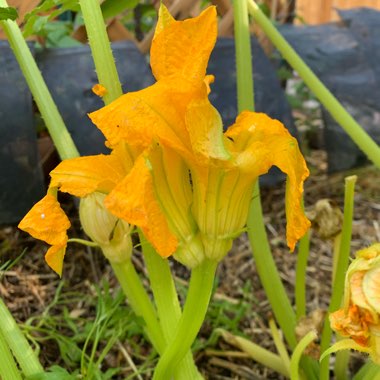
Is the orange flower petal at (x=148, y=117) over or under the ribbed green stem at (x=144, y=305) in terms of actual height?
over

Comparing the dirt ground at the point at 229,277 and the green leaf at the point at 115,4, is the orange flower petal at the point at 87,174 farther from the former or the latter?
the dirt ground at the point at 229,277

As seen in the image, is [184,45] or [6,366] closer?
[184,45]

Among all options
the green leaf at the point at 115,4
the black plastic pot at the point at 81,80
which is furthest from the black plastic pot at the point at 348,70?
the green leaf at the point at 115,4

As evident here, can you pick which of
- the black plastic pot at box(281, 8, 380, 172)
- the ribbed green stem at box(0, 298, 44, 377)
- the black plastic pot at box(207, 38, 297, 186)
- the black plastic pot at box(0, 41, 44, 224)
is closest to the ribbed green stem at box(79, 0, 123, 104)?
the ribbed green stem at box(0, 298, 44, 377)

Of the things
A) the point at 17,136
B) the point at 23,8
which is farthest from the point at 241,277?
the point at 23,8

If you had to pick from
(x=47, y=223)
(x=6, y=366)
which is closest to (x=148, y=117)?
(x=47, y=223)

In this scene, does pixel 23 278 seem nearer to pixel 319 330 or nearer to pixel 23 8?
pixel 23 8

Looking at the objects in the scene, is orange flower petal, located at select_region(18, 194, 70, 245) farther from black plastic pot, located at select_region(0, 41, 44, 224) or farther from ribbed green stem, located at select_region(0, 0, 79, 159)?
black plastic pot, located at select_region(0, 41, 44, 224)

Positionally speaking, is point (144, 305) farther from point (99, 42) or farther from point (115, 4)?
point (115, 4)
